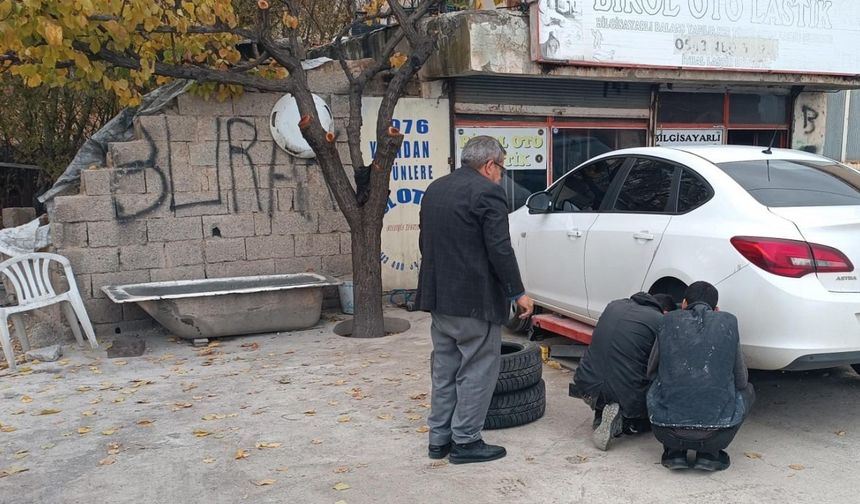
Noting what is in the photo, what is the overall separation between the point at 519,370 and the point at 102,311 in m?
4.93

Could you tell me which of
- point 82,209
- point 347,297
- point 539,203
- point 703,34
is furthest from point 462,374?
point 703,34

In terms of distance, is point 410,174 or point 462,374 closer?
point 462,374

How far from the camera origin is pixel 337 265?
28.5 ft

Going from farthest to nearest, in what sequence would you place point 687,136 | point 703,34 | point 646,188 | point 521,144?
point 687,136
point 521,144
point 703,34
point 646,188

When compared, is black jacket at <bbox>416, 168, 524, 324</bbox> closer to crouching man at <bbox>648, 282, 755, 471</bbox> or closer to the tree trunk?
crouching man at <bbox>648, 282, 755, 471</bbox>

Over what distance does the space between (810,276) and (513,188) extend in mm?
5907

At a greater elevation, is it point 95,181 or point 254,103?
point 254,103

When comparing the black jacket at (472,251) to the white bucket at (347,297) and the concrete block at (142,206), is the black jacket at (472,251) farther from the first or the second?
the concrete block at (142,206)

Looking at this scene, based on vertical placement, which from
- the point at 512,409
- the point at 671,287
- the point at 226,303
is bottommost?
the point at 512,409

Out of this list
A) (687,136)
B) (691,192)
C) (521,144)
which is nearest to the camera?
(691,192)

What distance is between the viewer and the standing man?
13.1 feet

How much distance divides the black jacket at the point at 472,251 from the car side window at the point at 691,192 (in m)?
1.54

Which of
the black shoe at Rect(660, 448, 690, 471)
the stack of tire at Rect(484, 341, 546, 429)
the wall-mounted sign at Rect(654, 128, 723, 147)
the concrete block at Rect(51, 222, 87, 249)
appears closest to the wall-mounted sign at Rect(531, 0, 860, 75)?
the wall-mounted sign at Rect(654, 128, 723, 147)

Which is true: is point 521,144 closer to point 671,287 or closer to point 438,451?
point 671,287
